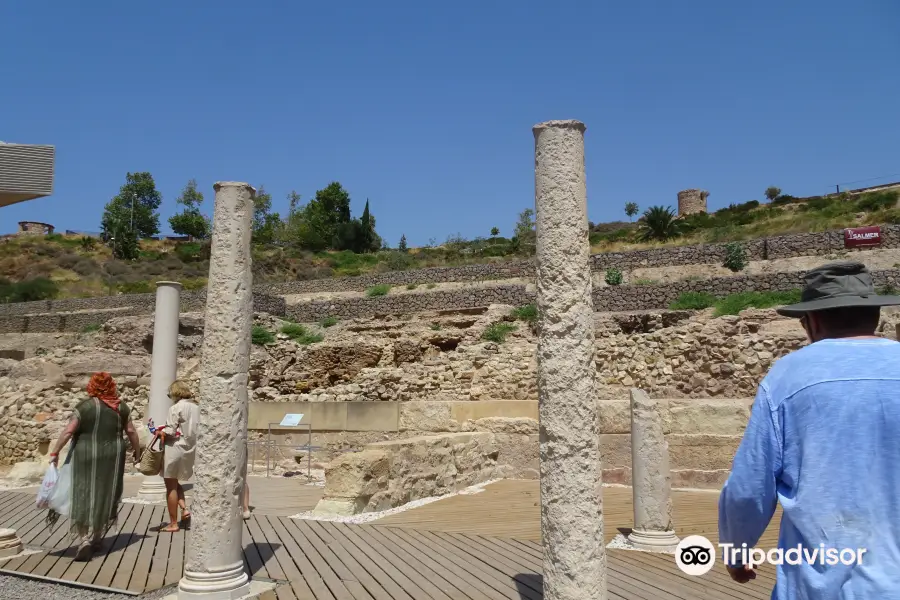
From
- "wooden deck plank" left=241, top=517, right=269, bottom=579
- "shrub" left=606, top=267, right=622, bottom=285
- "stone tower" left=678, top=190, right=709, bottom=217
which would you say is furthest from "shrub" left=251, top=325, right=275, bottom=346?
"stone tower" left=678, top=190, right=709, bottom=217

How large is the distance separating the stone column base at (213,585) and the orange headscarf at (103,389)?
215cm

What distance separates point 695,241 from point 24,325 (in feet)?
109

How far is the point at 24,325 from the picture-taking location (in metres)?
31.3

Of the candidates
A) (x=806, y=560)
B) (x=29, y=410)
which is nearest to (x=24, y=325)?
(x=29, y=410)

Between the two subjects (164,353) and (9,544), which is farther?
(164,353)

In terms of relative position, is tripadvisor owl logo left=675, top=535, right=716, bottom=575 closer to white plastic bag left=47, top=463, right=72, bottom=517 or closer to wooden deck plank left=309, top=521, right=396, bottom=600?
wooden deck plank left=309, top=521, right=396, bottom=600

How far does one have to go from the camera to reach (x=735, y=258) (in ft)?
82.4

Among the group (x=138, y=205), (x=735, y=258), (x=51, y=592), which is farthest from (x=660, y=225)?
(x=138, y=205)

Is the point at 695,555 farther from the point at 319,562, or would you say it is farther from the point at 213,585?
the point at 319,562

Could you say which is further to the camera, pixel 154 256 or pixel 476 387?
pixel 154 256

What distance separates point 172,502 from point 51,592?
5.77 ft

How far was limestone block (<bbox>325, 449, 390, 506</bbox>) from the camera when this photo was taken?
7594 mm

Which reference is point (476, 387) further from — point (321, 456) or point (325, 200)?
point (325, 200)

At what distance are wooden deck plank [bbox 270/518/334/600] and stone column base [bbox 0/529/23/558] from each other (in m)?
2.18
